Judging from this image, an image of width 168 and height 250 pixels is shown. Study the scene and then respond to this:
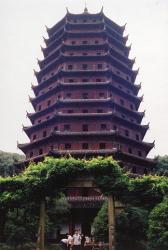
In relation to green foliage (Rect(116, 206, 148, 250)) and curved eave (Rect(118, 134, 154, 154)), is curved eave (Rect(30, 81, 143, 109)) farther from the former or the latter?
green foliage (Rect(116, 206, 148, 250))

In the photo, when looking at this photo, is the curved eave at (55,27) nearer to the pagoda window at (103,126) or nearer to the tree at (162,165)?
the pagoda window at (103,126)

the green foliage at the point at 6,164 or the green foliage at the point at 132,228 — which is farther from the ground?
the green foliage at the point at 6,164

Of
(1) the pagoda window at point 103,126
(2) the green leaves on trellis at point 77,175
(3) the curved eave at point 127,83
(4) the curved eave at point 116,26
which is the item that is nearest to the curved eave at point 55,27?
(4) the curved eave at point 116,26

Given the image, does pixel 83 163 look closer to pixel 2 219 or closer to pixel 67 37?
pixel 2 219

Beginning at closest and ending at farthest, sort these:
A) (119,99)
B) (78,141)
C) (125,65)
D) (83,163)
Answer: (83,163)
(78,141)
(119,99)
(125,65)

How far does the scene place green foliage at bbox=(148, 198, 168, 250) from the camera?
13.3 m

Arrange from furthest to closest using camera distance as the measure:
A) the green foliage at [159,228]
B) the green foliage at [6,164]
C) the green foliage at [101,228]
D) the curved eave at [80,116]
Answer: the green foliage at [6,164] → the curved eave at [80,116] → the green foliage at [101,228] → the green foliage at [159,228]

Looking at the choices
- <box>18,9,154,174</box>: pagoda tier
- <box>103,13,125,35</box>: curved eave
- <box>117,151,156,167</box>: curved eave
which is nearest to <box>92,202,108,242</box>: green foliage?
<box>18,9,154,174</box>: pagoda tier

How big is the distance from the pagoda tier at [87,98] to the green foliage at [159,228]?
594 inches

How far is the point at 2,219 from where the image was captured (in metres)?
16.2

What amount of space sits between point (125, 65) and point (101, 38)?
162 inches

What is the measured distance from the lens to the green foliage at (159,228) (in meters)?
13.3

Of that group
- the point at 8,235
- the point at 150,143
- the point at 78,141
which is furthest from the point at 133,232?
the point at 150,143

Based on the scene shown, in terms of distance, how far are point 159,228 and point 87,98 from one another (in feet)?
69.9
